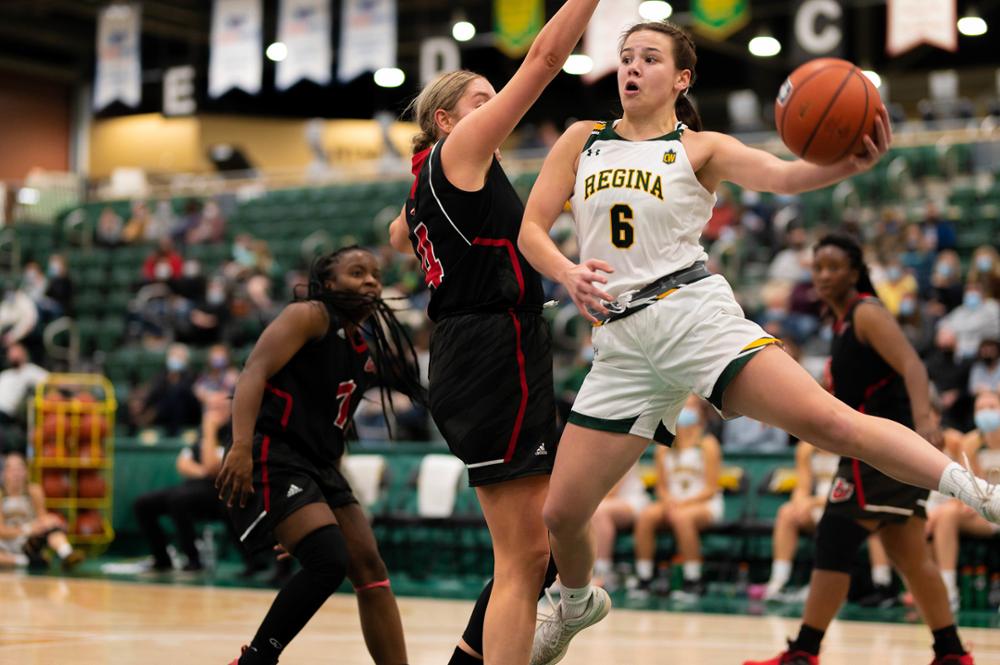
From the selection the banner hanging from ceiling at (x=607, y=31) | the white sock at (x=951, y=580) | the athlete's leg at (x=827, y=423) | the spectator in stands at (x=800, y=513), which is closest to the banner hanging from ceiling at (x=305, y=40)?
the banner hanging from ceiling at (x=607, y=31)

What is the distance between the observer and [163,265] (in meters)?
18.2

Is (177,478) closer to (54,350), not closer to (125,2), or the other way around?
(54,350)

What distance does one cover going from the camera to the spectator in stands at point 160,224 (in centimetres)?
2072

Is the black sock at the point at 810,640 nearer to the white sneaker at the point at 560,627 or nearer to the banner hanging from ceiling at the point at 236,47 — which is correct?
the white sneaker at the point at 560,627

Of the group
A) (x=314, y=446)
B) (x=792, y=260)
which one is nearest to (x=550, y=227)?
(x=314, y=446)

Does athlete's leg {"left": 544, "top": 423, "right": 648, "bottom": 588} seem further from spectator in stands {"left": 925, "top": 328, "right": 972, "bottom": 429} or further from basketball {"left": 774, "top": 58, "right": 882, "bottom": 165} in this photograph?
spectator in stands {"left": 925, "top": 328, "right": 972, "bottom": 429}

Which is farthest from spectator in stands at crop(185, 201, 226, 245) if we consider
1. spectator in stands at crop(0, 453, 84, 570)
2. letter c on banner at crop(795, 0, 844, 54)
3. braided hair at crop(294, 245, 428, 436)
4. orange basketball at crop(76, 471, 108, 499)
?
braided hair at crop(294, 245, 428, 436)

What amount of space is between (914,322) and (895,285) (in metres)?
1.03

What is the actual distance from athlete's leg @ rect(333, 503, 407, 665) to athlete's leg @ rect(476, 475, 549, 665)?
35.5 inches

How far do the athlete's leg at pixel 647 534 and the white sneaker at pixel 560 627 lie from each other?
18.0 feet

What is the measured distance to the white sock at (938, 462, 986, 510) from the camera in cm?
358

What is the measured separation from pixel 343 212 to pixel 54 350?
462 cm

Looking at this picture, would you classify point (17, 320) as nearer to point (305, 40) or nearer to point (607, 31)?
point (305, 40)

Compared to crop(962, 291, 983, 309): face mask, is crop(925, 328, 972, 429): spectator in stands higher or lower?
lower
